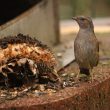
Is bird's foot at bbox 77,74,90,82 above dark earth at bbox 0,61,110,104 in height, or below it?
above

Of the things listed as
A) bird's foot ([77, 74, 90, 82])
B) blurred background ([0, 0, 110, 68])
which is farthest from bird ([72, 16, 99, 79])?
blurred background ([0, 0, 110, 68])

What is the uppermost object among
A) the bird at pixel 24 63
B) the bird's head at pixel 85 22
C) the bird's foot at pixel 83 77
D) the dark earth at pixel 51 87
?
the bird's head at pixel 85 22

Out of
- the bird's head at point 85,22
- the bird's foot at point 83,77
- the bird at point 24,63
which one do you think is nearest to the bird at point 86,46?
the bird's head at point 85,22

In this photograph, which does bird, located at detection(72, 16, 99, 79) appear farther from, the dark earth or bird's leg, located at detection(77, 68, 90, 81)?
the dark earth

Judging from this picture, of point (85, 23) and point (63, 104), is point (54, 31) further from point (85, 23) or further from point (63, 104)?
point (63, 104)

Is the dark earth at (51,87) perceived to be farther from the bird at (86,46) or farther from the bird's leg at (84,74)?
the bird at (86,46)

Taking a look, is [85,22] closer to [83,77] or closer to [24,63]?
[83,77]

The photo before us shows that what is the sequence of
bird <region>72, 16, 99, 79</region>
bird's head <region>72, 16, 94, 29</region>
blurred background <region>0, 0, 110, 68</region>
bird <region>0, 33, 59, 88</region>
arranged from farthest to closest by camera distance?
1. blurred background <region>0, 0, 110, 68</region>
2. bird's head <region>72, 16, 94, 29</region>
3. bird <region>72, 16, 99, 79</region>
4. bird <region>0, 33, 59, 88</region>

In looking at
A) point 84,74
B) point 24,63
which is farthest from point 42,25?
point 24,63
